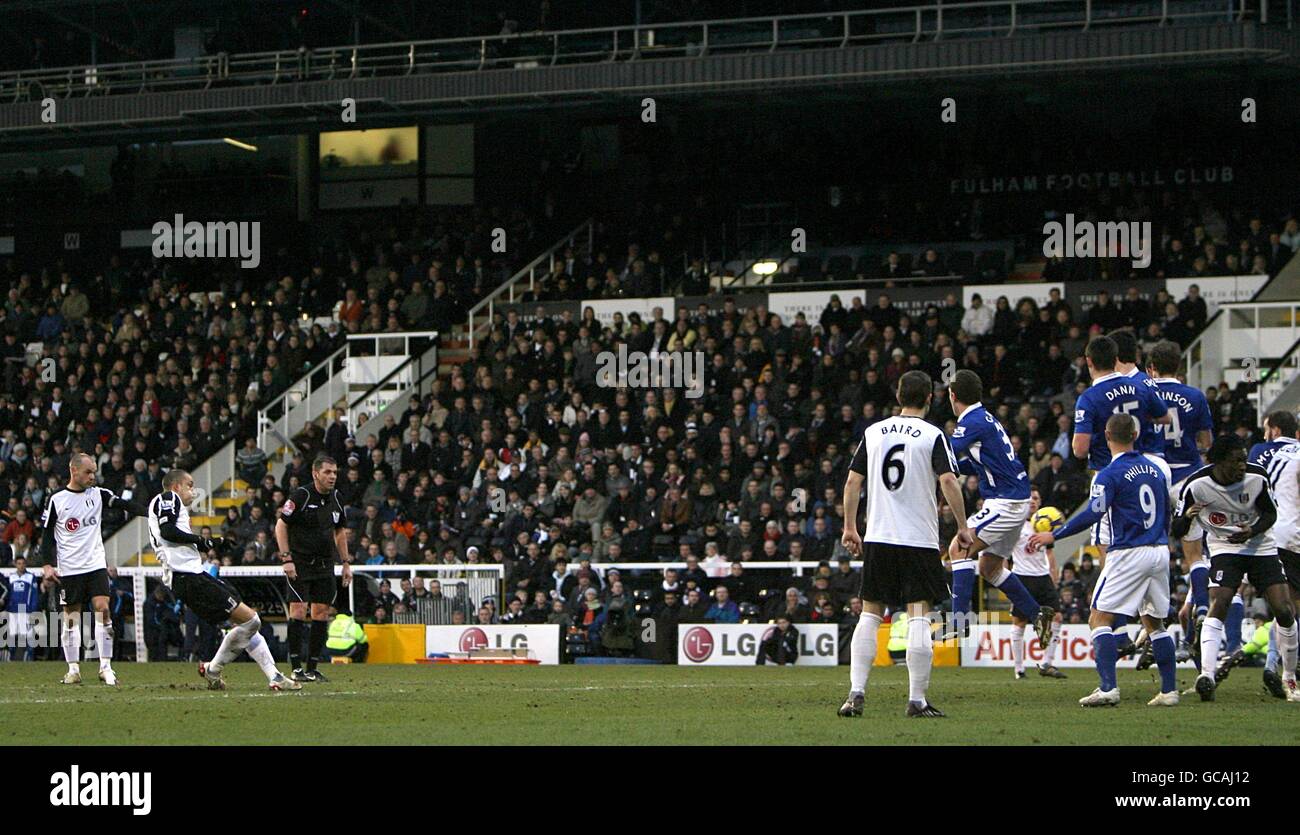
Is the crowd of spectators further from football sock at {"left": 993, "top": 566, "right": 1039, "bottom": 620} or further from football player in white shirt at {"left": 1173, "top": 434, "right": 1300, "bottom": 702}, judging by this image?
football player in white shirt at {"left": 1173, "top": 434, "right": 1300, "bottom": 702}

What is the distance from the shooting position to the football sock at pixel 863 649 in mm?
12211

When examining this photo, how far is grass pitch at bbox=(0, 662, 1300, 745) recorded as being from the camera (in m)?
10.9

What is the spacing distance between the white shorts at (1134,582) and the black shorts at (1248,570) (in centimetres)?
135

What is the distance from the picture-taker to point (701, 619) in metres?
27.3

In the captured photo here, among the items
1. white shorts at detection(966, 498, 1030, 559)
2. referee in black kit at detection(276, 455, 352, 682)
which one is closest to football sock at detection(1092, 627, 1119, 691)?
white shorts at detection(966, 498, 1030, 559)

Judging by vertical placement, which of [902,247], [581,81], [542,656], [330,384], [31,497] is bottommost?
[542,656]

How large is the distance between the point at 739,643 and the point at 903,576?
48.8ft

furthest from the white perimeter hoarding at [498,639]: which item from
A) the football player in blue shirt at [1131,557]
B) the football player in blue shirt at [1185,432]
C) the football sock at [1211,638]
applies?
the football player in blue shirt at [1131,557]

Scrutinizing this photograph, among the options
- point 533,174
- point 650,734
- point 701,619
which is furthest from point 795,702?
point 533,174

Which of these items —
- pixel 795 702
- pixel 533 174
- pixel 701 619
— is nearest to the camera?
pixel 795 702

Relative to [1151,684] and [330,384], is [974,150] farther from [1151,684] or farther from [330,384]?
[1151,684]

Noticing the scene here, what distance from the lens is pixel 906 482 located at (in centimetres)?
1223

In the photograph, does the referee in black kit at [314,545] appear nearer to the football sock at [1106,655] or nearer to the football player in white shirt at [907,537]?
the football player in white shirt at [907,537]

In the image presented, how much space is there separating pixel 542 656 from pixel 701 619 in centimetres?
256
